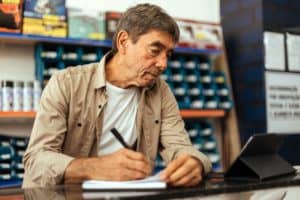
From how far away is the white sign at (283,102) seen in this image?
3043mm

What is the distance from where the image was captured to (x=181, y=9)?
3445mm

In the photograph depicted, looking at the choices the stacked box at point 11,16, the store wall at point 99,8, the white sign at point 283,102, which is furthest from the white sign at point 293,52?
the stacked box at point 11,16

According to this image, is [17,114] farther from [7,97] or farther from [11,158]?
[11,158]

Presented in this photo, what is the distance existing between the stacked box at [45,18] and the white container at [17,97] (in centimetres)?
35

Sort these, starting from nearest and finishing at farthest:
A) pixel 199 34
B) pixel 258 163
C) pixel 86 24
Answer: pixel 258 163, pixel 86 24, pixel 199 34

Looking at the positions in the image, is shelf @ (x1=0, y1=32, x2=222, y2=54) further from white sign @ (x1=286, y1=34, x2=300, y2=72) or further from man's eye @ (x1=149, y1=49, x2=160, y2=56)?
white sign @ (x1=286, y1=34, x2=300, y2=72)

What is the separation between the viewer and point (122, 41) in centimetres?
161

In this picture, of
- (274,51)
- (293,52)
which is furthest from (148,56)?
(293,52)

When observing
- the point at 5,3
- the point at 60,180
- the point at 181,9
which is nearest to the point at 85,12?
the point at 5,3

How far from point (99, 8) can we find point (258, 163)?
7.50 ft

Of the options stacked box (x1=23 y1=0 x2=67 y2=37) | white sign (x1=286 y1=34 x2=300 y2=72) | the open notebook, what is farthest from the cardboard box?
the open notebook

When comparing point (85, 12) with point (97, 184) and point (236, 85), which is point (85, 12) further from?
point (97, 184)

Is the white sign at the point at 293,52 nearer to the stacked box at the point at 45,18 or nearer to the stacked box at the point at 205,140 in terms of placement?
the stacked box at the point at 205,140

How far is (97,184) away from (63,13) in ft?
6.45
